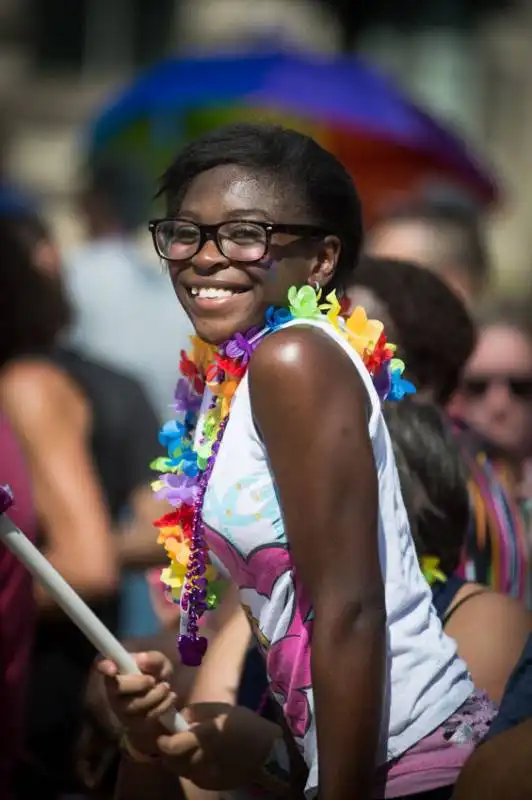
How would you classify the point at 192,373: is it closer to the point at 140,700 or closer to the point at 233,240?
the point at 233,240

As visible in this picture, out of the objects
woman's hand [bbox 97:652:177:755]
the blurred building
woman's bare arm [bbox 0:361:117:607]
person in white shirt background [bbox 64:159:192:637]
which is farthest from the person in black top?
the blurred building

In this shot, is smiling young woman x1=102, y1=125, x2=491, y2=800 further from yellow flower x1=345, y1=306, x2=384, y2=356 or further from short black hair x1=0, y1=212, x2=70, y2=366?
short black hair x1=0, y1=212, x2=70, y2=366

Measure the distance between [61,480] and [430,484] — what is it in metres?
1.40

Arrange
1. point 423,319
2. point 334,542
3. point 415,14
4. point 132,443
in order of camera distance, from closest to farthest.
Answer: point 334,542 < point 423,319 < point 132,443 < point 415,14

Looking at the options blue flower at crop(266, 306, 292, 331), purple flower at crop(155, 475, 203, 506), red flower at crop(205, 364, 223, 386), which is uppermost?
blue flower at crop(266, 306, 292, 331)

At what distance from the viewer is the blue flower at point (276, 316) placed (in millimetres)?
2438

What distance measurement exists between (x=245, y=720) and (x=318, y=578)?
19.8 inches

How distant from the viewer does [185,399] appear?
2756 millimetres

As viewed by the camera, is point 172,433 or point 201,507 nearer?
point 201,507

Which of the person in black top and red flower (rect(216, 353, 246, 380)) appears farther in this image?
the person in black top

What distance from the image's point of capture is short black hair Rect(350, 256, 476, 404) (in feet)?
10.8

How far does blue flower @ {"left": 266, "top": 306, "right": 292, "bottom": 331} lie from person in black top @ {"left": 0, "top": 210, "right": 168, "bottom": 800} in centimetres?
159

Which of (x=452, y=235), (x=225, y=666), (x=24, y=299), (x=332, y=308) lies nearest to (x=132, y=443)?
(x=24, y=299)

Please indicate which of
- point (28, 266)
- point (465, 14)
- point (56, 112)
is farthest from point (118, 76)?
point (28, 266)
